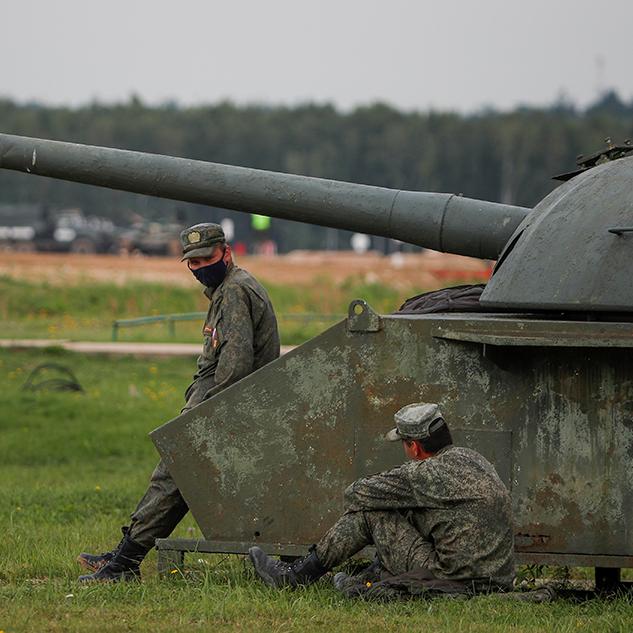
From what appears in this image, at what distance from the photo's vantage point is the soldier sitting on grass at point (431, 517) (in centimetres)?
696

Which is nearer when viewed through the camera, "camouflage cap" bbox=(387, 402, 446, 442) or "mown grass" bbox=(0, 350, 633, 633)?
"mown grass" bbox=(0, 350, 633, 633)

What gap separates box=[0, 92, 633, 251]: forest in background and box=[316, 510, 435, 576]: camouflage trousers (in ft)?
214

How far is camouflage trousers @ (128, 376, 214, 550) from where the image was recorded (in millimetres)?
7969

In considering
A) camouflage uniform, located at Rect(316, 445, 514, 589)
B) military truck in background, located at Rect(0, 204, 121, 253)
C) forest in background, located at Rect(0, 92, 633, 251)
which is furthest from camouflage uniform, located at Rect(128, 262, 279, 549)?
forest in background, located at Rect(0, 92, 633, 251)

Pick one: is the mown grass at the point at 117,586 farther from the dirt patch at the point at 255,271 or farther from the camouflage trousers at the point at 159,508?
the dirt patch at the point at 255,271

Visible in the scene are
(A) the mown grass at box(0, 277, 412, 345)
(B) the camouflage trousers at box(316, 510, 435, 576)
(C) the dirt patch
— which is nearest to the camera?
(B) the camouflage trousers at box(316, 510, 435, 576)

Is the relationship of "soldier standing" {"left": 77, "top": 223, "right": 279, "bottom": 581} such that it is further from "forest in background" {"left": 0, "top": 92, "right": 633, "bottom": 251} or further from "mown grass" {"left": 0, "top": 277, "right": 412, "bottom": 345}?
"forest in background" {"left": 0, "top": 92, "right": 633, "bottom": 251}

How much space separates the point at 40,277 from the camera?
32.8 meters

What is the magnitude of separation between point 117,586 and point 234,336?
4.56ft

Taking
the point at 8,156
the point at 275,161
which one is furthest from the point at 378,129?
the point at 8,156

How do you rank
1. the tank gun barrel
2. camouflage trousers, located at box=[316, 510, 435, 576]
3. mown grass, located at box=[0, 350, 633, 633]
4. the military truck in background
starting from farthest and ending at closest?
the military truck in background
the tank gun barrel
camouflage trousers, located at box=[316, 510, 435, 576]
mown grass, located at box=[0, 350, 633, 633]

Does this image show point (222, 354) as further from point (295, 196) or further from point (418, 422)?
point (418, 422)

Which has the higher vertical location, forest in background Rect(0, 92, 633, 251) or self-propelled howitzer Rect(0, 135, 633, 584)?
forest in background Rect(0, 92, 633, 251)

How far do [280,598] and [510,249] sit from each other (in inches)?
84.6
